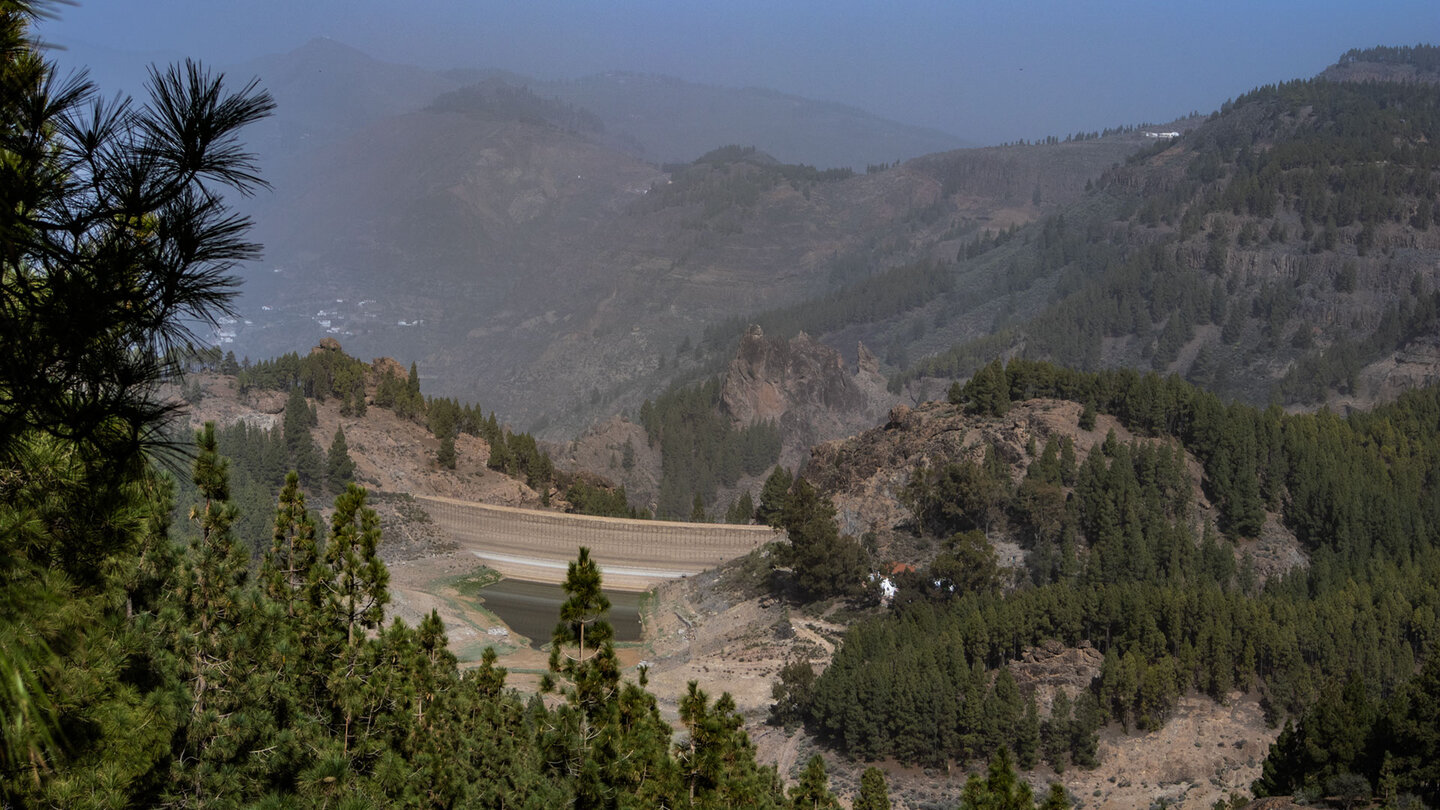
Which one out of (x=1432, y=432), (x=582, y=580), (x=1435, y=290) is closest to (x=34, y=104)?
(x=582, y=580)

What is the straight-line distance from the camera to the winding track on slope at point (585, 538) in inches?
3275

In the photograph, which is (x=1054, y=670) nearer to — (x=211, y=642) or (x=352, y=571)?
(x=352, y=571)

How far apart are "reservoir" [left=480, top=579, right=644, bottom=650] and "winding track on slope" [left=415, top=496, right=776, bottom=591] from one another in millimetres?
3706

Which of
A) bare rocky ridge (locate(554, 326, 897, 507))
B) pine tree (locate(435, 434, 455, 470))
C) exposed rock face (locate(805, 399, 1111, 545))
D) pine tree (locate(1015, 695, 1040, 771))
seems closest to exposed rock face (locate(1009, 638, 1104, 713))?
pine tree (locate(1015, 695, 1040, 771))

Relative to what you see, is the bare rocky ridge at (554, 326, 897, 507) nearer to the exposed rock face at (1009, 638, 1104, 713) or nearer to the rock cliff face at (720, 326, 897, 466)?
the rock cliff face at (720, 326, 897, 466)

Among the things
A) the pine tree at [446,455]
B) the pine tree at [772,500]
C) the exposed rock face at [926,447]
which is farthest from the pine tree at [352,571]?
the pine tree at [446,455]

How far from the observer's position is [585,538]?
84688 millimetres

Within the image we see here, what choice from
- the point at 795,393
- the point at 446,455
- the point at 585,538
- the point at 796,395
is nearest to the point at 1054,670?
the point at 585,538

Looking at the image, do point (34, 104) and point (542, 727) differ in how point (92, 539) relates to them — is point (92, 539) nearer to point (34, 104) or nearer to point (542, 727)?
point (34, 104)

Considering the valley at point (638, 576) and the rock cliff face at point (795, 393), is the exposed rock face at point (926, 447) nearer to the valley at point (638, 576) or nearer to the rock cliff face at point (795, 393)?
the valley at point (638, 576)

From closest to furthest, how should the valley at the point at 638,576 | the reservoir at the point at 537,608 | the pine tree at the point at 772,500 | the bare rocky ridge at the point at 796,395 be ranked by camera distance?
1. the valley at the point at 638,576
2. the reservoir at the point at 537,608
3. the pine tree at the point at 772,500
4. the bare rocky ridge at the point at 796,395

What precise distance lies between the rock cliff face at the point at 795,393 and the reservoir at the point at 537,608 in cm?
7263

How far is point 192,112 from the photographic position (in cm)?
782

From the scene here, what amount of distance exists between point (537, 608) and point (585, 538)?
1072 cm
